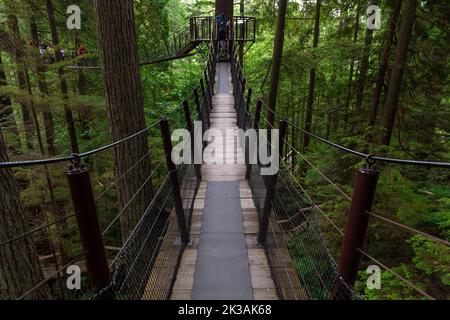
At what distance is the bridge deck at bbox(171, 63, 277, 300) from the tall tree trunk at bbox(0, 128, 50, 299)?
2.15 metres

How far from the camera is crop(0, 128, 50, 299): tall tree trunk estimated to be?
357cm

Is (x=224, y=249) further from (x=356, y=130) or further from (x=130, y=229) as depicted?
(x=356, y=130)

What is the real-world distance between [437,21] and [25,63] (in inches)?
342

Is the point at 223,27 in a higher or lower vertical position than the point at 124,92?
higher

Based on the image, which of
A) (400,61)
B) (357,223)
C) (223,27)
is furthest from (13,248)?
(223,27)

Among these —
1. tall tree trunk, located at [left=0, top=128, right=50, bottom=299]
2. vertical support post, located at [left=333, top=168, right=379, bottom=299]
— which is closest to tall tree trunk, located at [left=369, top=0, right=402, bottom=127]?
vertical support post, located at [left=333, top=168, right=379, bottom=299]

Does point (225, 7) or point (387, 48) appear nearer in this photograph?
point (387, 48)

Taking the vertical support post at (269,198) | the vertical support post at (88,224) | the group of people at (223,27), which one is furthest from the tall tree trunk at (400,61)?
the group of people at (223,27)

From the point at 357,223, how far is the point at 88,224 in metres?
1.45

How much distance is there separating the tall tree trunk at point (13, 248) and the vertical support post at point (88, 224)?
268 cm

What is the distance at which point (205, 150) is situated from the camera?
7199 millimetres

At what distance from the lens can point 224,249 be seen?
3.51m
